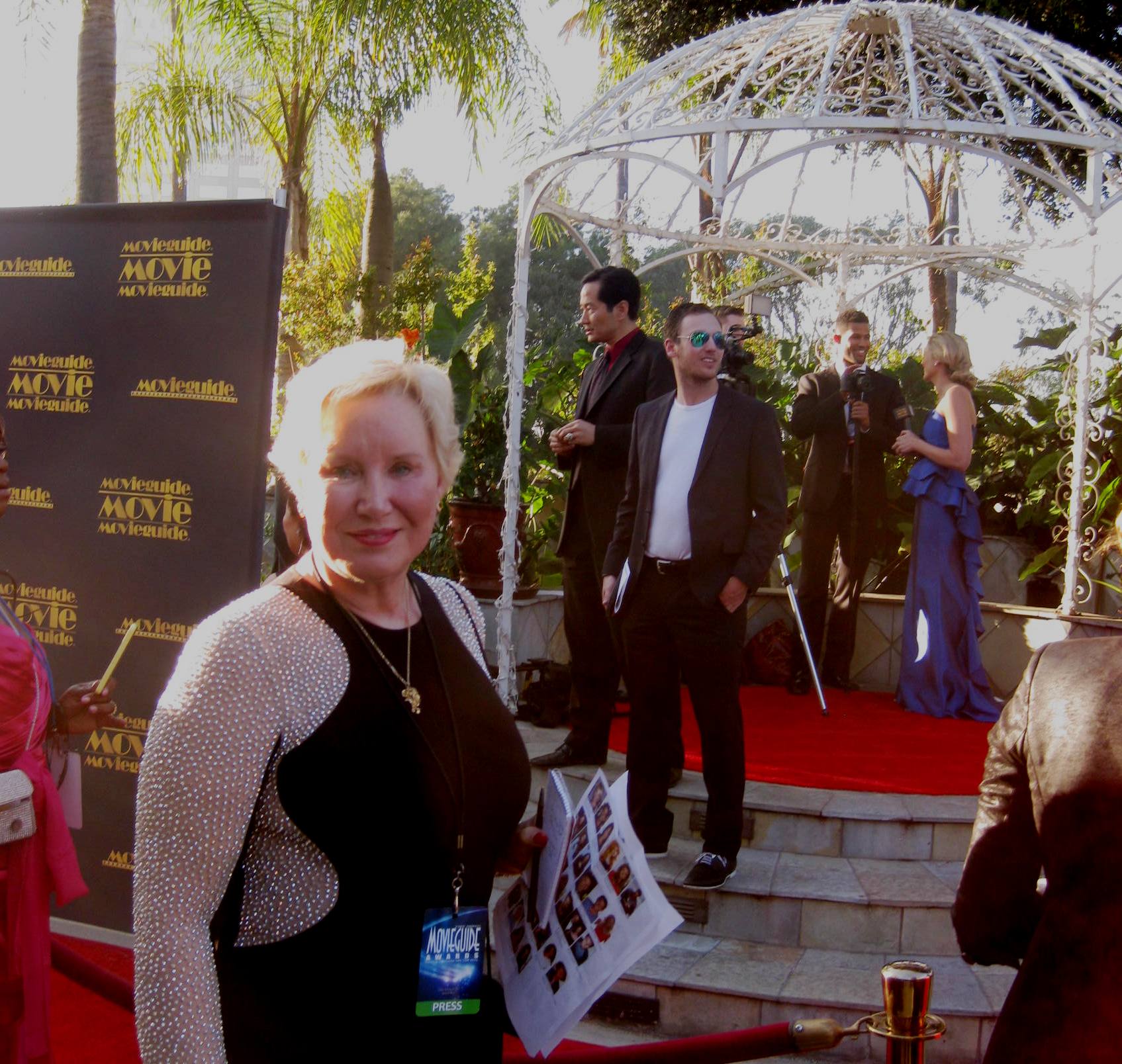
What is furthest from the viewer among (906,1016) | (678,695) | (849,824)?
(849,824)

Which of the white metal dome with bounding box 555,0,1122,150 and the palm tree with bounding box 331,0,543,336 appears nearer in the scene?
the white metal dome with bounding box 555,0,1122,150

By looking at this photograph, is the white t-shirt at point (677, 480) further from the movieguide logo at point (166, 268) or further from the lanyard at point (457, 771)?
the lanyard at point (457, 771)

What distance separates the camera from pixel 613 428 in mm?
5656

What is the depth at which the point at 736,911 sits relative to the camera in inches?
186

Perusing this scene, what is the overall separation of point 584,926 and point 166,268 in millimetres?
2802

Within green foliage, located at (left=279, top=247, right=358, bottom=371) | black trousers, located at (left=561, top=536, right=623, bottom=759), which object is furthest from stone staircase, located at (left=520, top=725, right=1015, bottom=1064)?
green foliage, located at (left=279, top=247, right=358, bottom=371)

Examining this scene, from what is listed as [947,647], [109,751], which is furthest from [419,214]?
[109,751]

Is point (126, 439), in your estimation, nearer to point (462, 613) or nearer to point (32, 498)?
point (32, 498)

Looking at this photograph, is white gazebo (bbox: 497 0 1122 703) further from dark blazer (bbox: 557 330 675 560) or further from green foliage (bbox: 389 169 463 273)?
green foliage (bbox: 389 169 463 273)

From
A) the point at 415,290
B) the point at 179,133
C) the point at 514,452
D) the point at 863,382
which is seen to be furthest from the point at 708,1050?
the point at 179,133

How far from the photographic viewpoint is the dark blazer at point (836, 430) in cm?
768

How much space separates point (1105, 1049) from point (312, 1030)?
3.44 feet

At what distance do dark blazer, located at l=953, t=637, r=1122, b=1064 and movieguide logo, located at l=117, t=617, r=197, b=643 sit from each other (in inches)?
109

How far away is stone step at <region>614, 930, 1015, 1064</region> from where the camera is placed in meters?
4.08
